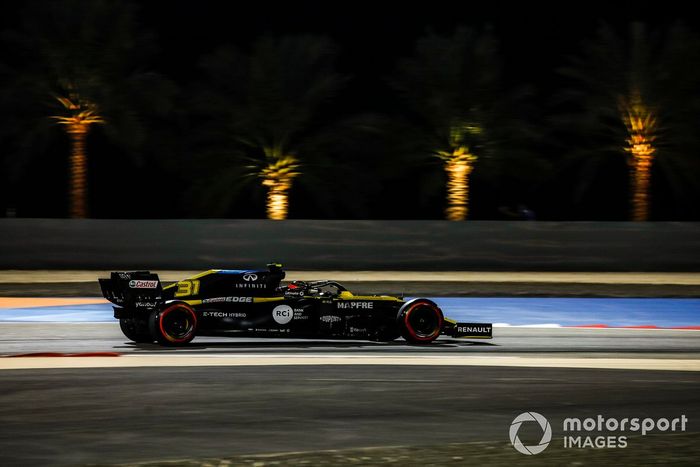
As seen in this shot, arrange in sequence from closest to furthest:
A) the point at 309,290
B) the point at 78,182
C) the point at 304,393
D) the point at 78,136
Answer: the point at 304,393 → the point at 309,290 → the point at 78,136 → the point at 78,182

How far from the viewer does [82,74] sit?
35.8 m

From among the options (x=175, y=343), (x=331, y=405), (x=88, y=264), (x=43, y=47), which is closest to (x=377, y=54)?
(x=43, y=47)

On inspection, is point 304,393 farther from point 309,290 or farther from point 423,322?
point 423,322

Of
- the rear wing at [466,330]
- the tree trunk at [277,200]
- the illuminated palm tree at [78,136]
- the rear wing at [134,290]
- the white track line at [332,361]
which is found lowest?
the white track line at [332,361]

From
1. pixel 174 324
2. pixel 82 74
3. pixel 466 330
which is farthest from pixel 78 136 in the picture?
pixel 466 330

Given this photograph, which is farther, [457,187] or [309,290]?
[457,187]

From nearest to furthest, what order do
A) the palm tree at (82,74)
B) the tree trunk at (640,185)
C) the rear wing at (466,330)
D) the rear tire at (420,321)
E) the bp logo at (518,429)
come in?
the bp logo at (518,429) → the rear tire at (420,321) → the rear wing at (466,330) → the palm tree at (82,74) → the tree trunk at (640,185)

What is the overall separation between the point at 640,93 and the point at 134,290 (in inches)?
1007

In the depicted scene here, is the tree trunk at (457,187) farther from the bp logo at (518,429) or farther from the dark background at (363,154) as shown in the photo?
the bp logo at (518,429)

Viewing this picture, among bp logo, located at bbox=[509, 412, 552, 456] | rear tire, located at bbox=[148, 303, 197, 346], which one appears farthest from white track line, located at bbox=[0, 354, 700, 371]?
bp logo, located at bbox=[509, 412, 552, 456]

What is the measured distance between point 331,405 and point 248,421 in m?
1.14

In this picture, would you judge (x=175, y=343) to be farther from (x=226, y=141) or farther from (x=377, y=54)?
(x=377, y=54)

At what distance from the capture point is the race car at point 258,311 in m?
15.4

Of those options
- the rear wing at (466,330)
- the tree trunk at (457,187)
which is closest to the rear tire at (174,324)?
the rear wing at (466,330)
